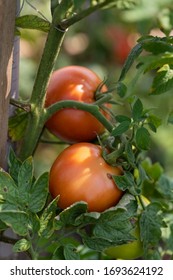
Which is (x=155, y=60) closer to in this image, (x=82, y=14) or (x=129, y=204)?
(x=82, y=14)

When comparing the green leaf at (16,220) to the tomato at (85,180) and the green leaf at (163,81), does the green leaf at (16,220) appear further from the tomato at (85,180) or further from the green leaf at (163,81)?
the green leaf at (163,81)

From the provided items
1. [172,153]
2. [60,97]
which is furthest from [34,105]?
[172,153]

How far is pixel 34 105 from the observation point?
115 cm

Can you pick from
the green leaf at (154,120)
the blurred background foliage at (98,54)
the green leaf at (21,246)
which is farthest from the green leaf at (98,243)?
the blurred background foliage at (98,54)

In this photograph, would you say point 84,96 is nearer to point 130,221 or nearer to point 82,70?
point 82,70

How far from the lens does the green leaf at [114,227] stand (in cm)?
107

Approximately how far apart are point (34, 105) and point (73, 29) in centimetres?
207

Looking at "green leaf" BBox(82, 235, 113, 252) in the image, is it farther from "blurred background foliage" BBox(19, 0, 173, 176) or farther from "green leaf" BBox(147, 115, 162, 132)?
"blurred background foliage" BBox(19, 0, 173, 176)

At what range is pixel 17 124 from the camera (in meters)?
1.21

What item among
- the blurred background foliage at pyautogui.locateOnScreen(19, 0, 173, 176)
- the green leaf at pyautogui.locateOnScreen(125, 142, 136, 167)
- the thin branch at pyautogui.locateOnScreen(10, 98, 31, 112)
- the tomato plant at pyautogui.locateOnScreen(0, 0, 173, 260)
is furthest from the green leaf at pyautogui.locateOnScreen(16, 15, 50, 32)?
the blurred background foliage at pyautogui.locateOnScreen(19, 0, 173, 176)

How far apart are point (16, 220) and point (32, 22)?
322mm

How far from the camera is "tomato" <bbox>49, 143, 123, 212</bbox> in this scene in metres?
1.10

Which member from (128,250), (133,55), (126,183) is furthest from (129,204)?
(133,55)

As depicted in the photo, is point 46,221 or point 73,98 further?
point 73,98
